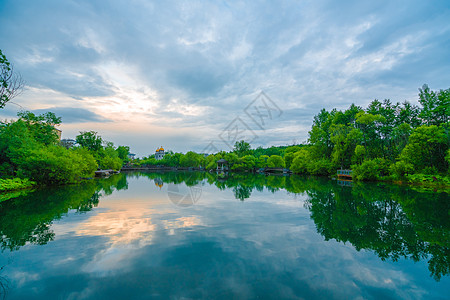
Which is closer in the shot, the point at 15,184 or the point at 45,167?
the point at 15,184

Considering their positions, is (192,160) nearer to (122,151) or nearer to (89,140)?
(122,151)

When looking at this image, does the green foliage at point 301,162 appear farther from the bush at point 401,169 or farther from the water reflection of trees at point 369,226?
the water reflection of trees at point 369,226

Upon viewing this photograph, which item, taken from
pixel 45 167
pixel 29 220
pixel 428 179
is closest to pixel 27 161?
pixel 45 167

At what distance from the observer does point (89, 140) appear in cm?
4112

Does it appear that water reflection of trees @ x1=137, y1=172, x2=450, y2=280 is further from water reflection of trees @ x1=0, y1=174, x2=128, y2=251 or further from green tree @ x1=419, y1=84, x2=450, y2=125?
green tree @ x1=419, y1=84, x2=450, y2=125

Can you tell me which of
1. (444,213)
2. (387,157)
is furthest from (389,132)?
(444,213)

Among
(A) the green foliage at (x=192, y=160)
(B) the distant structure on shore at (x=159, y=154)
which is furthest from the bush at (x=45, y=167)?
(B) the distant structure on shore at (x=159, y=154)

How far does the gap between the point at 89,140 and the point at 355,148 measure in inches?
1767

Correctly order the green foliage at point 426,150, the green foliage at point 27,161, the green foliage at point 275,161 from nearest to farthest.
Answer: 1. the green foliage at point 27,161
2. the green foliage at point 426,150
3. the green foliage at point 275,161

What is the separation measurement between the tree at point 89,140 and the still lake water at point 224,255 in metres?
36.8

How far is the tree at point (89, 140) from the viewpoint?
40.5m

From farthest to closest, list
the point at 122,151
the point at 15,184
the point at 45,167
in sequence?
the point at 122,151 < the point at 45,167 < the point at 15,184

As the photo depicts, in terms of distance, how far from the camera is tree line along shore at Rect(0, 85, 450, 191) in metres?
17.3

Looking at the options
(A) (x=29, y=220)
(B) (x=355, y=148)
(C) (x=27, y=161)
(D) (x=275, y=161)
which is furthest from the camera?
(D) (x=275, y=161)
